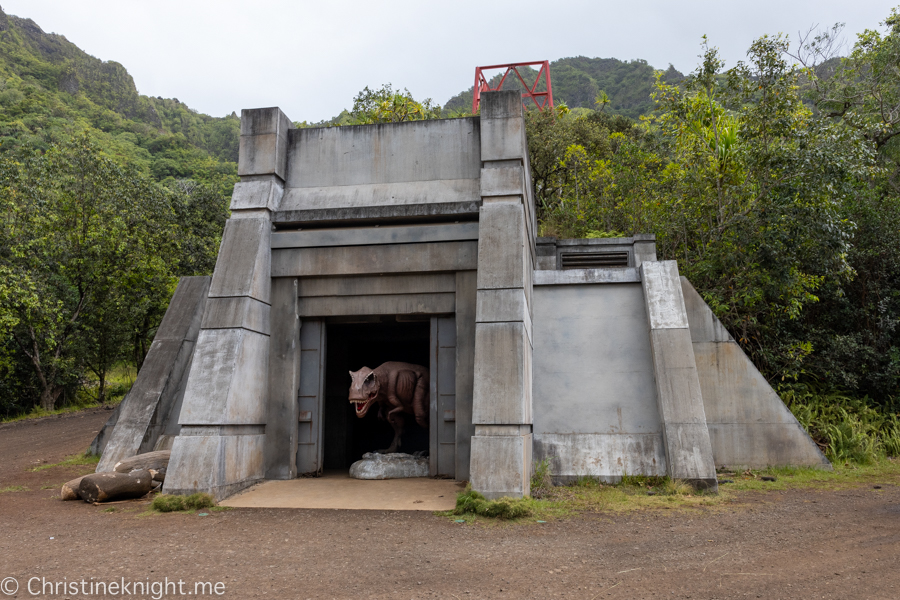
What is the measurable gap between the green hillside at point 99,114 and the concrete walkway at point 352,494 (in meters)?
24.6

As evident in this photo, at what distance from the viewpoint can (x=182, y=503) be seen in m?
7.11

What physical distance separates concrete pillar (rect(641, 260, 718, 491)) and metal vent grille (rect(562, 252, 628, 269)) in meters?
1.48

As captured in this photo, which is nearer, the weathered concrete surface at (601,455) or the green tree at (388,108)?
the weathered concrete surface at (601,455)

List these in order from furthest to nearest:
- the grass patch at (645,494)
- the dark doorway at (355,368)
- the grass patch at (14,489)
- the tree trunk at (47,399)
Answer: the tree trunk at (47,399) → the dark doorway at (355,368) → the grass patch at (14,489) → the grass patch at (645,494)

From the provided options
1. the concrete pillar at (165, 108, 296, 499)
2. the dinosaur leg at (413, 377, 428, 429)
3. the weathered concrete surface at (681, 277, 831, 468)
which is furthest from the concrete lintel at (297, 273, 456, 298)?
the weathered concrete surface at (681, 277, 831, 468)

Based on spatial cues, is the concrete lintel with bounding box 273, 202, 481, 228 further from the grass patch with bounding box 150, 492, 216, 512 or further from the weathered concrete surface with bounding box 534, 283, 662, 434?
the grass patch with bounding box 150, 492, 216, 512

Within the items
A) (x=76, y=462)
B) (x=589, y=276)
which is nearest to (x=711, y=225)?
(x=589, y=276)

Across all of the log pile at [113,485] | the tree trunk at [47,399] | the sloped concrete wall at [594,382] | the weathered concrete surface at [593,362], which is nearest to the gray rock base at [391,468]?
the sloped concrete wall at [594,382]

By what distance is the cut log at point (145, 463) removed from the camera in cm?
851

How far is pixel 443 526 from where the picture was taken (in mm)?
Answer: 6363

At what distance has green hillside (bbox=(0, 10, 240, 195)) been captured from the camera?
115ft

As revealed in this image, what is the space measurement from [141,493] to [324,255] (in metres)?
4.09

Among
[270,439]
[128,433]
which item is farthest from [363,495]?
[128,433]

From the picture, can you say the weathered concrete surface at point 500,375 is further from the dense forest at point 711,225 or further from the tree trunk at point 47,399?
the tree trunk at point 47,399
